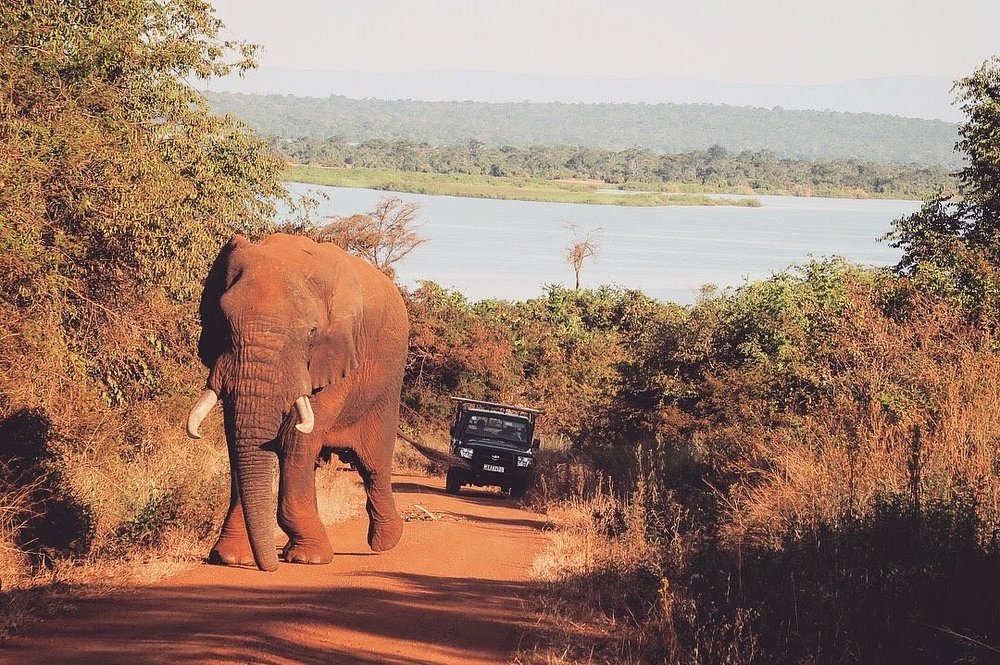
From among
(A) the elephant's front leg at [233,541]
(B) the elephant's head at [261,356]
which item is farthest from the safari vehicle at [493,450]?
(B) the elephant's head at [261,356]

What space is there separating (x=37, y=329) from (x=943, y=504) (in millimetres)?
9423

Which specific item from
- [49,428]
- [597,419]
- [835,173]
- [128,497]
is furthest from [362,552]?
[835,173]

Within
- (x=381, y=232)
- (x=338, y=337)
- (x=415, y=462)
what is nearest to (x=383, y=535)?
(x=338, y=337)

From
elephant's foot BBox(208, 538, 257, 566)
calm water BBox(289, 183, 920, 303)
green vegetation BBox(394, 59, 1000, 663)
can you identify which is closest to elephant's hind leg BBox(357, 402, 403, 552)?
green vegetation BBox(394, 59, 1000, 663)

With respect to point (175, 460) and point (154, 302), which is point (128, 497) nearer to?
point (175, 460)

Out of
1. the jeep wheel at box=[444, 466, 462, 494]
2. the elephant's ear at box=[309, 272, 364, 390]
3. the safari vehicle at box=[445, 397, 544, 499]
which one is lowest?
the jeep wheel at box=[444, 466, 462, 494]

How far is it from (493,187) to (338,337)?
6566 inches

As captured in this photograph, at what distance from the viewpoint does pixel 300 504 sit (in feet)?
39.3

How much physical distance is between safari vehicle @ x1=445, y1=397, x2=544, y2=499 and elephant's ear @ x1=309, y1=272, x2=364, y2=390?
12.8 m

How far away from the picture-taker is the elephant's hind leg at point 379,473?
13.9m

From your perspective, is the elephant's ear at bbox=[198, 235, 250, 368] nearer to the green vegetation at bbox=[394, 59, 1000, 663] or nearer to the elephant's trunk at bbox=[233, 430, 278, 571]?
the elephant's trunk at bbox=[233, 430, 278, 571]

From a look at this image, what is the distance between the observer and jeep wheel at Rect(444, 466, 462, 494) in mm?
25812

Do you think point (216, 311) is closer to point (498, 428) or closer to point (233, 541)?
point (233, 541)

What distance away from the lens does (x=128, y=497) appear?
42.8 feet
